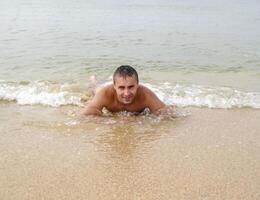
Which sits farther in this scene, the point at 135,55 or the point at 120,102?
the point at 135,55

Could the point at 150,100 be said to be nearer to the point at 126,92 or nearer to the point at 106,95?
the point at 126,92

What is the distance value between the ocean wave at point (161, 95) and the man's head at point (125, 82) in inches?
37.9

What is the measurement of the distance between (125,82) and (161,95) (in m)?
1.37

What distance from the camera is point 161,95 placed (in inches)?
234

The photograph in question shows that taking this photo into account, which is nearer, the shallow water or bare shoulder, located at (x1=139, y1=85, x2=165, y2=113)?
bare shoulder, located at (x1=139, y1=85, x2=165, y2=113)

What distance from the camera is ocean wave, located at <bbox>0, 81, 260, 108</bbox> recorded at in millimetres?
5484

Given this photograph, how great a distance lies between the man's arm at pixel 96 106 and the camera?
191 inches

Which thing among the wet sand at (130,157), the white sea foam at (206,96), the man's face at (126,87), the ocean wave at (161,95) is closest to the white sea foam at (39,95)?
the ocean wave at (161,95)

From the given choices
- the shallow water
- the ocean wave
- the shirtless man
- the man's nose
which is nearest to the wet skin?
the shirtless man

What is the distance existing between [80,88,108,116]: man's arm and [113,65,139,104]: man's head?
234 mm

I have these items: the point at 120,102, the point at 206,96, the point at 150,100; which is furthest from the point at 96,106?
the point at 206,96

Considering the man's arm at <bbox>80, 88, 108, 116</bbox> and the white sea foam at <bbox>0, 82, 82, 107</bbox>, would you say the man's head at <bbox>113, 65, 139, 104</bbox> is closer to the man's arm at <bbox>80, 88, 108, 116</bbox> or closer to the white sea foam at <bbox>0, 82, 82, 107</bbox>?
the man's arm at <bbox>80, 88, 108, 116</bbox>

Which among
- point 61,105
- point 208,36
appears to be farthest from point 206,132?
point 208,36

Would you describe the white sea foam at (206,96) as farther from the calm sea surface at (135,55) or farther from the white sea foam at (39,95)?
the white sea foam at (39,95)
